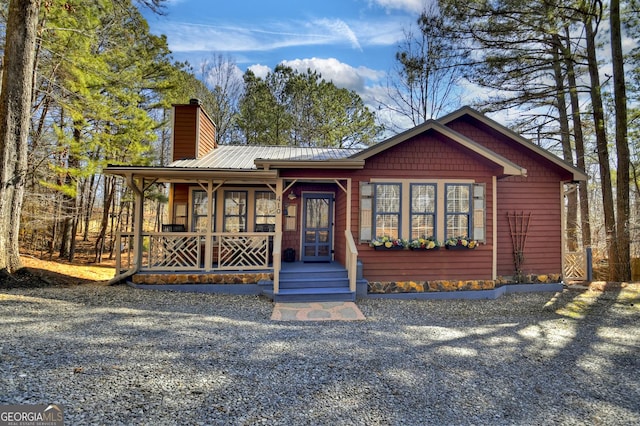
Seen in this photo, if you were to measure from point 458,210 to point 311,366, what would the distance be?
535 cm

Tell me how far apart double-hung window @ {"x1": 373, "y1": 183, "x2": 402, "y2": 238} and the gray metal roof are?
156 centimetres

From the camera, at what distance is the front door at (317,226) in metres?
8.73

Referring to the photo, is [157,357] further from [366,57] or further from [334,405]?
[366,57]

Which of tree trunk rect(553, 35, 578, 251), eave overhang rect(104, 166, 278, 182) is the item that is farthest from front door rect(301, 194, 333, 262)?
tree trunk rect(553, 35, 578, 251)

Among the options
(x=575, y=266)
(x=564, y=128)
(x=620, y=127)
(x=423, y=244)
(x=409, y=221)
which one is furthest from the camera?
(x=564, y=128)

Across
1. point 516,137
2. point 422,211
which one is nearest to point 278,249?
point 422,211

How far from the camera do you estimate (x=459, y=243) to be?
7184 millimetres

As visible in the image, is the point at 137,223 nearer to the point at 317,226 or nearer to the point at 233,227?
the point at 233,227

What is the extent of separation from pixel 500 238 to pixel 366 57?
39.4 feet

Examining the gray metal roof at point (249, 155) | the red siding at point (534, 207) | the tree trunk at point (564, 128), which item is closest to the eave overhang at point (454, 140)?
the gray metal roof at point (249, 155)

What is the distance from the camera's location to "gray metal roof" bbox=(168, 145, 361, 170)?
8630 millimetres

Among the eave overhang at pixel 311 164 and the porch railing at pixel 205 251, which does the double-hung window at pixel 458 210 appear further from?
the porch railing at pixel 205 251

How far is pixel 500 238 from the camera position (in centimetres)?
805

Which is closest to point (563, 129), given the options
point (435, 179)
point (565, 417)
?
point (435, 179)
